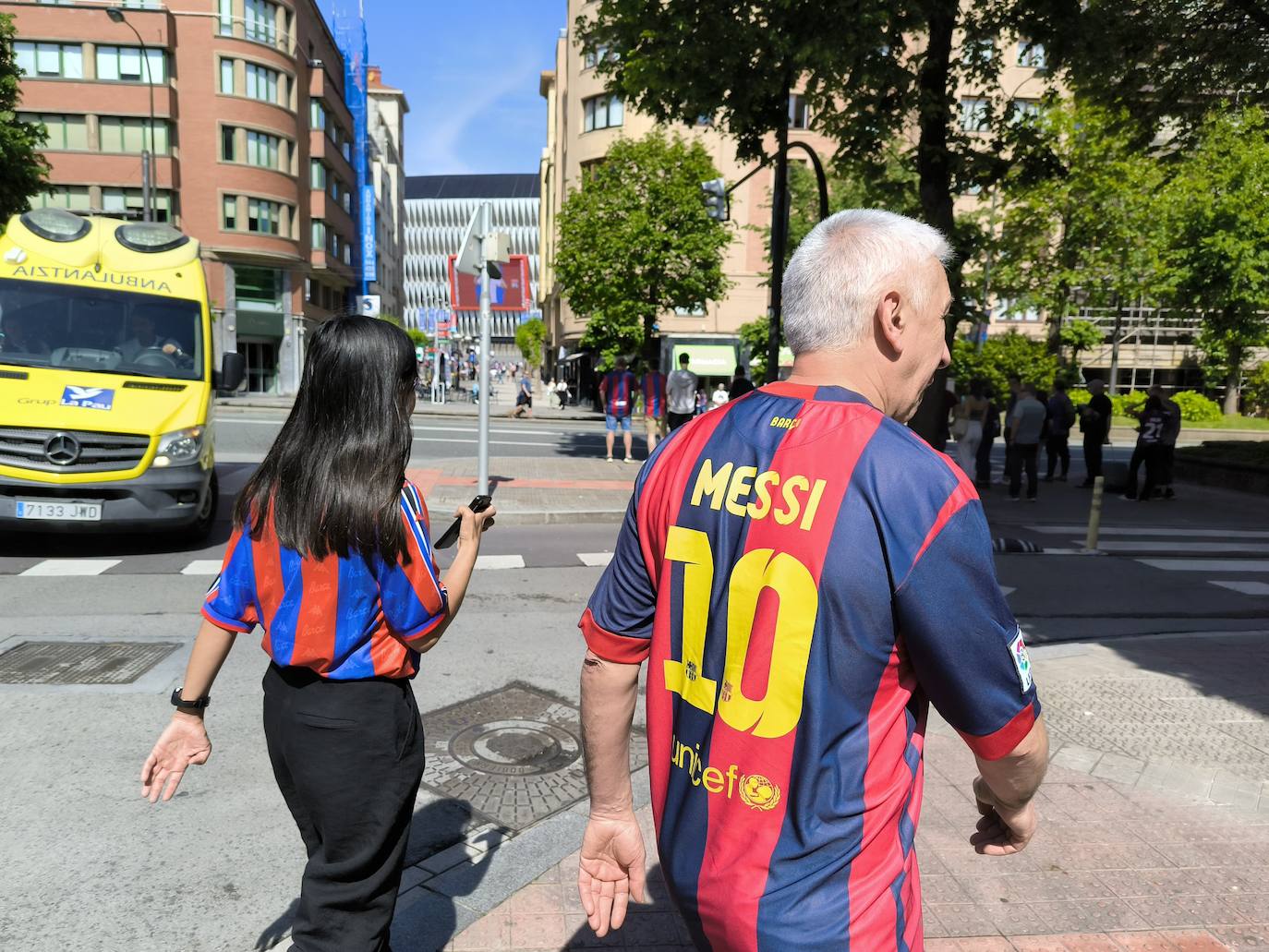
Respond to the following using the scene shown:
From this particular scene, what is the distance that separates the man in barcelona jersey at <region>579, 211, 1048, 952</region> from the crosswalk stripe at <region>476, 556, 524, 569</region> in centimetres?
707

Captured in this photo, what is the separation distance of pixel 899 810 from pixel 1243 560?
416 inches

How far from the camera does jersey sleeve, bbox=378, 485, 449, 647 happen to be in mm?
2219

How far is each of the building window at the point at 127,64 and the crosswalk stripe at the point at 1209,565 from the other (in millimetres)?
44333

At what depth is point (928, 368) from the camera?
5.39 feet

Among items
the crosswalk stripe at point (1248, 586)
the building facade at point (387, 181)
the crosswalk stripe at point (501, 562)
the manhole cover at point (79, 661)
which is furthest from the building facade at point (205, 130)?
the crosswalk stripe at point (1248, 586)

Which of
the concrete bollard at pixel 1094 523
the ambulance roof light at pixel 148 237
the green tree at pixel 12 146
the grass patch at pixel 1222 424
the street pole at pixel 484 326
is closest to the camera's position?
the ambulance roof light at pixel 148 237

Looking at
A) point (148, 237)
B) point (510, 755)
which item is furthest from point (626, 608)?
point (148, 237)

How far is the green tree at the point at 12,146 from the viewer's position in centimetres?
1833

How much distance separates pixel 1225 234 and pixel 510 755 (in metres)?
34.5

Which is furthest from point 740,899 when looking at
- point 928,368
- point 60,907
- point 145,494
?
point 145,494

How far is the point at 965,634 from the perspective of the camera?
1.42m

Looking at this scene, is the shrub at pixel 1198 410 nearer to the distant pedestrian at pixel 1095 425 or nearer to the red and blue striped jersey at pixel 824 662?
the distant pedestrian at pixel 1095 425

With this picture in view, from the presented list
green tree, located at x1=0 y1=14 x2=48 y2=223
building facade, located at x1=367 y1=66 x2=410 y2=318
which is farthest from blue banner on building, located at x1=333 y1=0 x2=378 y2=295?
green tree, located at x1=0 y1=14 x2=48 y2=223

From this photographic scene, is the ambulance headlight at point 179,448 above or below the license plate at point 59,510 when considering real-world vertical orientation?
above
